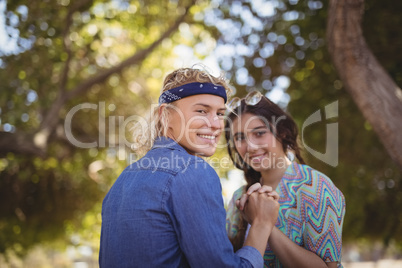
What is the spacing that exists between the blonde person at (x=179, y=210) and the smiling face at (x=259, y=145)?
0.89 m

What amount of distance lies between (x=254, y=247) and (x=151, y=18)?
9.37 metres

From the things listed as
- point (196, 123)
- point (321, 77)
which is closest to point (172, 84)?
point (196, 123)

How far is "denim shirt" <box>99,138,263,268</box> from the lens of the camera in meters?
1.70

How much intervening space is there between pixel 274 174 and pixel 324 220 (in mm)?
671

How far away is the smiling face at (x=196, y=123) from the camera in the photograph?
2.19 meters

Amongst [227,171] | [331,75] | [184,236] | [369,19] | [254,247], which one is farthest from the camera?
[227,171]

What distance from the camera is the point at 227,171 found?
29.3 feet

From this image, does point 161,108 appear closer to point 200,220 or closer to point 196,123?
point 196,123

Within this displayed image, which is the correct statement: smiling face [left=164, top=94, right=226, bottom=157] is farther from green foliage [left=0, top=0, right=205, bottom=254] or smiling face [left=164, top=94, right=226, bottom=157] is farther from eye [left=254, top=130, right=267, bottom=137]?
green foliage [left=0, top=0, right=205, bottom=254]

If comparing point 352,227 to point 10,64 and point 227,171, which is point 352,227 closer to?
point 227,171

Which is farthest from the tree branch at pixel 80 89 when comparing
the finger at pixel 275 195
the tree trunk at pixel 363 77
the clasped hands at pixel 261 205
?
the finger at pixel 275 195

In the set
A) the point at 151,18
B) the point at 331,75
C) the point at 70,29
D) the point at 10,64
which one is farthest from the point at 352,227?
the point at 10,64

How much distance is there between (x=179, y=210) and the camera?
172 cm

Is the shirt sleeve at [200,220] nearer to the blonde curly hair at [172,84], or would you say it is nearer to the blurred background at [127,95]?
the blonde curly hair at [172,84]
